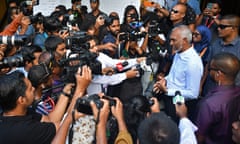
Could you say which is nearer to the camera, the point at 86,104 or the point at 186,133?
the point at 86,104

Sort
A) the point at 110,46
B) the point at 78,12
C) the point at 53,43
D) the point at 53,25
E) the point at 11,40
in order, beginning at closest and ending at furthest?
the point at 11,40 → the point at 53,43 → the point at 110,46 → the point at 53,25 → the point at 78,12

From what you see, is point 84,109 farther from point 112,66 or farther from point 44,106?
point 112,66

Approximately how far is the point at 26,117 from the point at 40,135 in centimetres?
15

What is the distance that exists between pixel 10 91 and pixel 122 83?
1.59 m

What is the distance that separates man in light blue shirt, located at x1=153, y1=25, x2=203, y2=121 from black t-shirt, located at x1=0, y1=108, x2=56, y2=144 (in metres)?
1.42

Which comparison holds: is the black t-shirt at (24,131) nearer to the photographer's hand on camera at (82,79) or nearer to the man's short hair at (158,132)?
the photographer's hand on camera at (82,79)

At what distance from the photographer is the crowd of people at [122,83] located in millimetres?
2145

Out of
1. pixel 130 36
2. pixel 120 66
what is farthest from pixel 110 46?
pixel 120 66

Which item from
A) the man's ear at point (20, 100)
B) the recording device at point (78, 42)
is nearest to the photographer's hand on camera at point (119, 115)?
the man's ear at point (20, 100)

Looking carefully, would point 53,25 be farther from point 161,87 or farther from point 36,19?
point 161,87

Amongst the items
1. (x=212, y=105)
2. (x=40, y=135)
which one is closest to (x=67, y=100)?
(x=40, y=135)

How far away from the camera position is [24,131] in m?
2.05

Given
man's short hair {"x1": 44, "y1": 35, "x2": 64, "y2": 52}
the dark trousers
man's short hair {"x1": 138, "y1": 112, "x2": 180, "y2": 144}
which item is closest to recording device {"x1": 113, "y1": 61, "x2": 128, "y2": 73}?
the dark trousers

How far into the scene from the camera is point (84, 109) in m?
2.17
